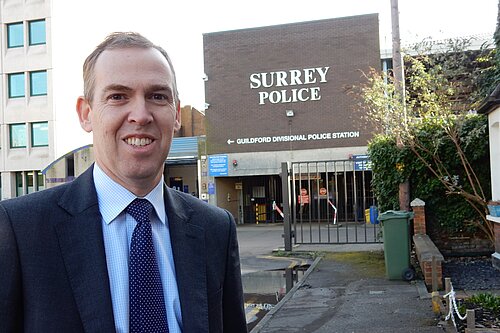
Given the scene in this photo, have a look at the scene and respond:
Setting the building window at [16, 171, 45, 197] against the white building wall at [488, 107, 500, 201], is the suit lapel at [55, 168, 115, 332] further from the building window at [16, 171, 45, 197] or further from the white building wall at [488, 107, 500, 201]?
the building window at [16, 171, 45, 197]

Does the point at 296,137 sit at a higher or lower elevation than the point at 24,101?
lower

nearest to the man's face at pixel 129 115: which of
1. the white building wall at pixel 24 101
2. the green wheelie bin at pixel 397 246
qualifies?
the green wheelie bin at pixel 397 246

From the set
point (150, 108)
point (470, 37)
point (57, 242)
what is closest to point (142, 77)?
point (150, 108)

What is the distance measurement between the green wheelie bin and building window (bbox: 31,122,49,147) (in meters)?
28.7

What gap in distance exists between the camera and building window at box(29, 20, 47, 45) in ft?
115

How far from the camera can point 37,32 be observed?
3525cm

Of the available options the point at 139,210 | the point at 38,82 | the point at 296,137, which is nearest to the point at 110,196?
the point at 139,210

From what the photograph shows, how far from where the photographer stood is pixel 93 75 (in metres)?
1.83

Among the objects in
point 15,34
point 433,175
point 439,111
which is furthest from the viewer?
point 15,34

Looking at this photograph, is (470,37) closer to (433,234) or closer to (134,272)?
(433,234)

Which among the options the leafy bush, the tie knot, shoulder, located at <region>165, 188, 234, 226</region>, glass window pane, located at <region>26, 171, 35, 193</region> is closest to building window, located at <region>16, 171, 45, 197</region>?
glass window pane, located at <region>26, 171, 35, 193</region>

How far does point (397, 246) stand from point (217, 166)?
19139 millimetres

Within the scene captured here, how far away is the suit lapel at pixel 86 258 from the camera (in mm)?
1614

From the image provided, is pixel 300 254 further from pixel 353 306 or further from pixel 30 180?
pixel 30 180
